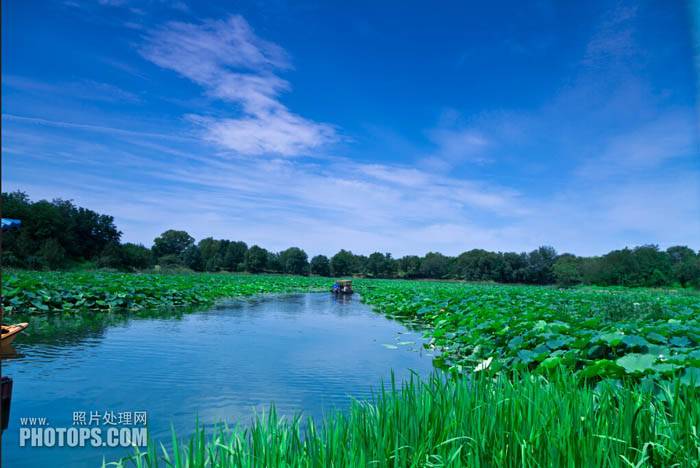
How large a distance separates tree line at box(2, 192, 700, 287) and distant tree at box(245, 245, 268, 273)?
6.8 inches

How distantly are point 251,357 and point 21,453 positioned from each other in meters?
3.88

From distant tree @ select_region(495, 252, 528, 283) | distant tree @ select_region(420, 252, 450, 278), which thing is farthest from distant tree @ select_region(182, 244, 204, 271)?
distant tree @ select_region(495, 252, 528, 283)

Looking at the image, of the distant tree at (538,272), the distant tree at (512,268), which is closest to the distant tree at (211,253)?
the distant tree at (512,268)

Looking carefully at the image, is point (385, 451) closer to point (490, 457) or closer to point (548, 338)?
point (490, 457)

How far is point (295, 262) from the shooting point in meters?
81.6

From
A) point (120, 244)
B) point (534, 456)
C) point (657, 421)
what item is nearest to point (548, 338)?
point (657, 421)

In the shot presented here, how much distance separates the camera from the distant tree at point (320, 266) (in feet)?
282

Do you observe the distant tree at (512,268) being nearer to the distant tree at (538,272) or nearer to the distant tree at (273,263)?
the distant tree at (538,272)

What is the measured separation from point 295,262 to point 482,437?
79849mm

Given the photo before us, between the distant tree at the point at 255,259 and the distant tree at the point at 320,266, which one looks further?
the distant tree at the point at 320,266

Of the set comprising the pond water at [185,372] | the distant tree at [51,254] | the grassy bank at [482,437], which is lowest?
the pond water at [185,372]

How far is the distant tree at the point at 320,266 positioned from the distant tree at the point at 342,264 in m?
1.48

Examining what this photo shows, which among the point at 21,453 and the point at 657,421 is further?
the point at 21,453

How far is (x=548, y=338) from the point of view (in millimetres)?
6023
